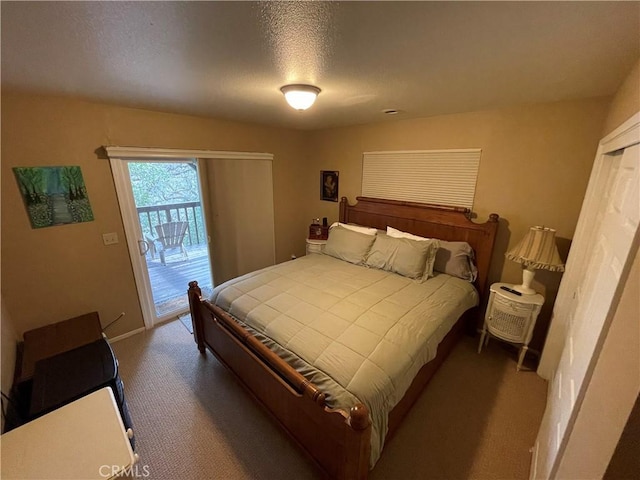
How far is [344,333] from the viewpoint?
1648mm

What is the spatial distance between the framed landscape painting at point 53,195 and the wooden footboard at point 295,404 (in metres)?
1.31

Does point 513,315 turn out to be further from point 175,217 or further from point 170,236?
point 175,217

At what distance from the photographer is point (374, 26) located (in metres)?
0.98

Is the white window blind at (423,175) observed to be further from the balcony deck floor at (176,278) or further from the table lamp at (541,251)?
the balcony deck floor at (176,278)

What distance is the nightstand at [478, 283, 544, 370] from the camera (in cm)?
209

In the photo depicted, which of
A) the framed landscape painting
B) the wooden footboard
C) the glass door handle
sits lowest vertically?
the wooden footboard

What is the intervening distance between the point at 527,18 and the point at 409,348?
161 centimetres

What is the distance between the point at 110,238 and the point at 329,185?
8.55ft

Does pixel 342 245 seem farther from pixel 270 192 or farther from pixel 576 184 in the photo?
pixel 576 184

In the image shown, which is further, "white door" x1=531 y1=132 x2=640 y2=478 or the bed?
the bed

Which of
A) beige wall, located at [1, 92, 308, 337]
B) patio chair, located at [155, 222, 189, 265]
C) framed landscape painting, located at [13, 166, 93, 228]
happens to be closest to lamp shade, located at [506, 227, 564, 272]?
beige wall, located at [1, 92, 308, 337]

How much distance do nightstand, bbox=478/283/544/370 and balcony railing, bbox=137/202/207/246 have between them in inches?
151

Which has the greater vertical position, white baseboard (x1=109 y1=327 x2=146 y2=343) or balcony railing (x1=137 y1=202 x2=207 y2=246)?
balcony railing (x1=137 y1=202 x2=207 y2=246)

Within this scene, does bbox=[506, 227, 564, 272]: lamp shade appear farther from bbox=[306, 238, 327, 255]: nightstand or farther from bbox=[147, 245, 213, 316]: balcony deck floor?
bbox=[147, 245, 213, 316]: balcony deck floor
